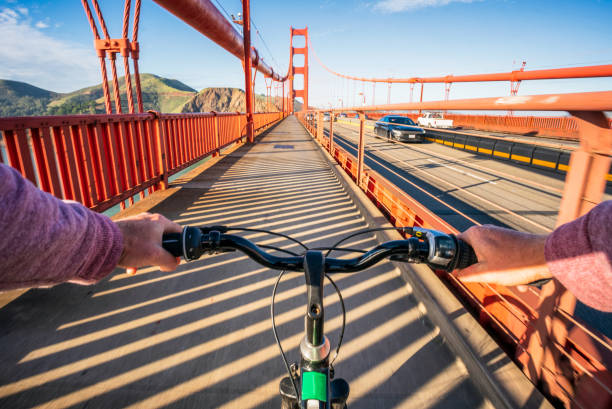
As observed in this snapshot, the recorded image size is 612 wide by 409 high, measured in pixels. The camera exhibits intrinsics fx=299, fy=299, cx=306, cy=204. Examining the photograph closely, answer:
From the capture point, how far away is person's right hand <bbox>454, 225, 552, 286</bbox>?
0.88 metres

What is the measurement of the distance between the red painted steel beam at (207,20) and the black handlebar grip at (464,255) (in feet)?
28.0

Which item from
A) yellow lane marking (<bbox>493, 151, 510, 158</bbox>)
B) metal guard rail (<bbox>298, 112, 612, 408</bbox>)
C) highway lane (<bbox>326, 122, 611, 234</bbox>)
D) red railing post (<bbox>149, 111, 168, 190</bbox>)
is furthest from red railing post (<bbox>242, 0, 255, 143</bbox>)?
metal guard rail (<bbox>298, 112, 612, 408</bbox>)

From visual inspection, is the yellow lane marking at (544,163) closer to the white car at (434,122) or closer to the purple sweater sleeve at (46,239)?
the purple sweater sleeve at (46,239)

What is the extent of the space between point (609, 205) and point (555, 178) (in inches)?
420

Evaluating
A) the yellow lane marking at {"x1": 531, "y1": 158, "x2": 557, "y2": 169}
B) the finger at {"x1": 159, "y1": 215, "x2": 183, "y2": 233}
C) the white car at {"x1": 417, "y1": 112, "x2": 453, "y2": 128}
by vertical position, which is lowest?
the yellow lane marking at {"x1": 531, "y1": 158, "x2": 557, "y2": 169}

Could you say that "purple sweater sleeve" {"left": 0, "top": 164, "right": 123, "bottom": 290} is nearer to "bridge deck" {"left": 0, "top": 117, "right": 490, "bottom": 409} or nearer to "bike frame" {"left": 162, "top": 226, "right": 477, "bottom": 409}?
"bike frame" {"left": 162, "top": 226, "right": 477, "bottom": 409}

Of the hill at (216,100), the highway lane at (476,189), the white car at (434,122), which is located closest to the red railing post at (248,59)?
the highway lane at (476,189)

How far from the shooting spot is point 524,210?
5.86 metres

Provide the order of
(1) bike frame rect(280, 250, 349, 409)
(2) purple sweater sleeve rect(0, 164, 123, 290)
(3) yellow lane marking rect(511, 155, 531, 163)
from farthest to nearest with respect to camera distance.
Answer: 1. (3) yellow lane marking rect(511, 155, 531, 163)
2. (1) bike frame rect(280, 250, 349, 409)
3. (2) purple sweater sleeve rect(0, 164, 123, 290)

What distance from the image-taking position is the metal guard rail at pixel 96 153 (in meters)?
2.46

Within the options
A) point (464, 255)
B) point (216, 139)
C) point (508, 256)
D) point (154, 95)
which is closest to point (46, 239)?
point (464, 255)

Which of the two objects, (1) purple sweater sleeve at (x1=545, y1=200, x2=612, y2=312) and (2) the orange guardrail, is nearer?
(1) purple sweater sleeve at (x1=545, y1=200, x2=612, y2=312)

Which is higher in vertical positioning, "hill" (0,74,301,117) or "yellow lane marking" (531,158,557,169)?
"hill" (0,74,301,117)

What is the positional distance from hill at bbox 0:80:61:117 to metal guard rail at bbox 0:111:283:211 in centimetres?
9203
